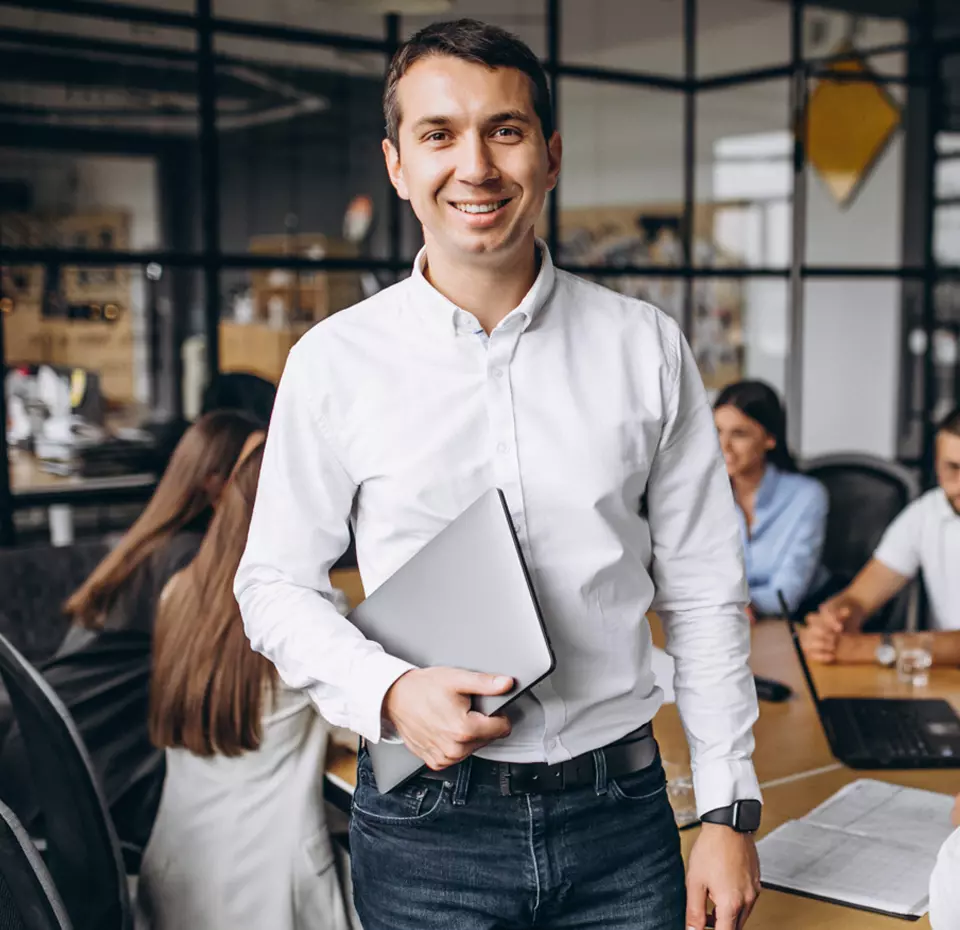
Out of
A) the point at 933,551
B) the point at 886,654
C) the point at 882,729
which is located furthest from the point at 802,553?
the point at 882,729

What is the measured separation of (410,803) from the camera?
3.83 ft

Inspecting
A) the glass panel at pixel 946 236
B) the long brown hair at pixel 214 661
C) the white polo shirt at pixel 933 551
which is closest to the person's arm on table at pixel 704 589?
the long brown hair at pixel 214 661

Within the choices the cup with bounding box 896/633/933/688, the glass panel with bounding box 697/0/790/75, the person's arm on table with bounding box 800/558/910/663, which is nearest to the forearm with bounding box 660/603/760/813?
the cup with bounding box 896/633/933/688

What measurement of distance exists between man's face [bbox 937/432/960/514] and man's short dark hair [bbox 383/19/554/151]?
205 centimetres

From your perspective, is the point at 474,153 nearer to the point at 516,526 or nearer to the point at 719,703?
the point at 516,526

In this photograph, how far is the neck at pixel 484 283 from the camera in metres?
1.22

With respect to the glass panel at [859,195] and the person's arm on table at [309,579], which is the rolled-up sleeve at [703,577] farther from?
the glass panel at [859,195]

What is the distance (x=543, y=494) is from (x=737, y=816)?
39 cm

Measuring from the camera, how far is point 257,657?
2.05 m

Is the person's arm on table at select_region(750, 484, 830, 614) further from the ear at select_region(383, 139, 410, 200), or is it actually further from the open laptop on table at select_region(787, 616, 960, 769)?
the ear at select_region(383, 139, 410, 200)

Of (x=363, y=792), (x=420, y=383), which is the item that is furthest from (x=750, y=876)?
(x=420, y=383)

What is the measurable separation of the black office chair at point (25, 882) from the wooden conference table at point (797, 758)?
803 millimetres

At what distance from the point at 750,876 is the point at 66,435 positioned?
2753 mm

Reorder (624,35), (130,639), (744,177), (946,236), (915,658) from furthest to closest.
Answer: (946,236) < (744,177) < (624,35) < (130,639) < (915,658)
